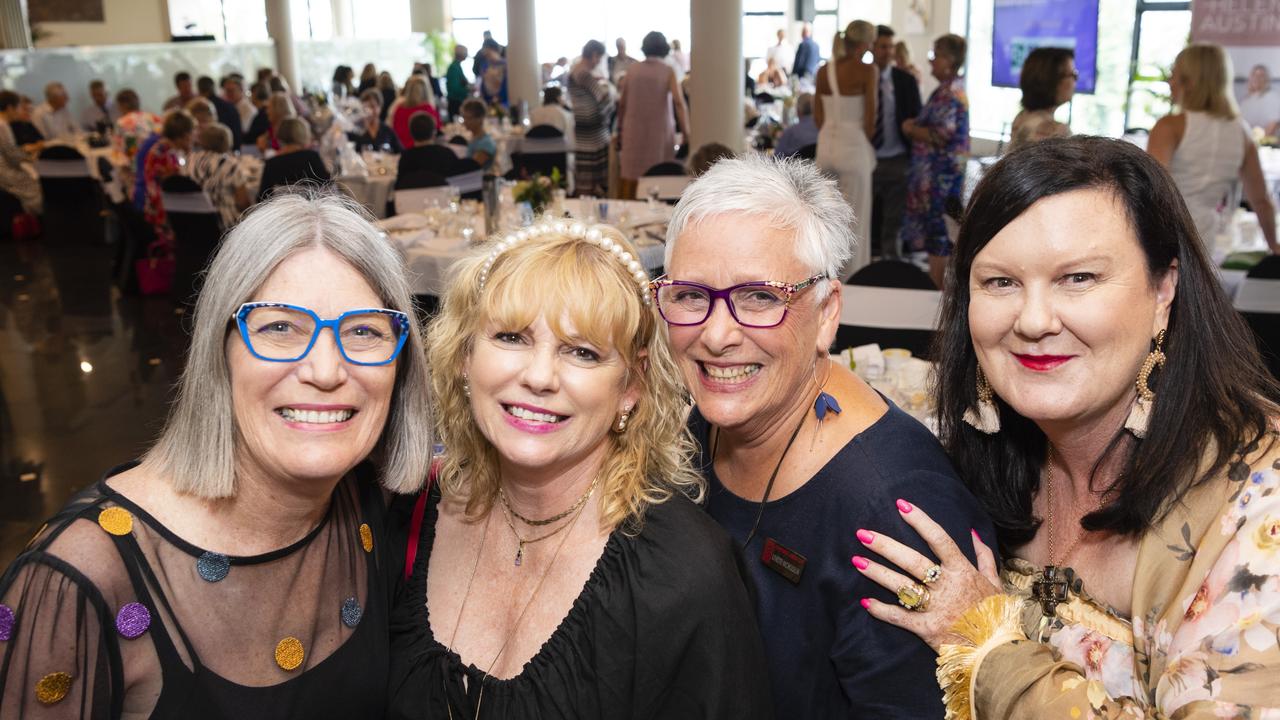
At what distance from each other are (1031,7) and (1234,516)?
12869 mm

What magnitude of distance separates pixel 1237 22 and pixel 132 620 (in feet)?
Answer: 25.7

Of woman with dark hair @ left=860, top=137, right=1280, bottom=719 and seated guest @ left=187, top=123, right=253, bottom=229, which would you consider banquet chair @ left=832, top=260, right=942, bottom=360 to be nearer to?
woman with dark hair @ left=860, top=137, right=1280, bottom=719

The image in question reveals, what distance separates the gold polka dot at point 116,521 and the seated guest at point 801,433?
2.99 feet

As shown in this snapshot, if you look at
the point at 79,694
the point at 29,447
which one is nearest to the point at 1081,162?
the point at 79,694

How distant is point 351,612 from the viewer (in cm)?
183

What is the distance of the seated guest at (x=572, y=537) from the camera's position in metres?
1.70

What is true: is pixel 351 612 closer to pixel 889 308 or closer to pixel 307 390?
pixel 307 390

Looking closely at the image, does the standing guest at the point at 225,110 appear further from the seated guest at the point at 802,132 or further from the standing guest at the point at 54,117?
the seated guest at the point at 802,132

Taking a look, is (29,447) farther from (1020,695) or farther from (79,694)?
(1020,695)

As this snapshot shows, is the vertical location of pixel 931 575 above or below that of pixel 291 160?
below

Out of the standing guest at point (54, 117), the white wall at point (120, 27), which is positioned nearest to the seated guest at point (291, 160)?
the standing guest at point (54, 117)

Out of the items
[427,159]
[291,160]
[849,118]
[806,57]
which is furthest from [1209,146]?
[806,57]

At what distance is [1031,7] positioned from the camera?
1298 cm

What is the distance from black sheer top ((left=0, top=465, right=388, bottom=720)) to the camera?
1.51m
